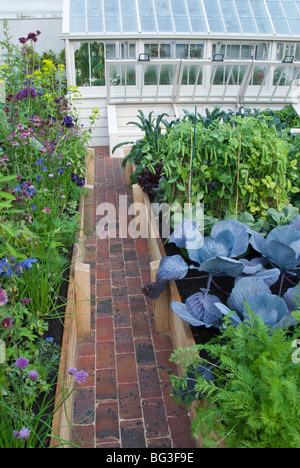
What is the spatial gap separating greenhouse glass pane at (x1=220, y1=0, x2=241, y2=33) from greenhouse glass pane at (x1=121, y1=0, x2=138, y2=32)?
156 cm

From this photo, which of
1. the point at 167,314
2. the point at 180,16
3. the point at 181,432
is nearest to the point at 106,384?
the point at 181,432

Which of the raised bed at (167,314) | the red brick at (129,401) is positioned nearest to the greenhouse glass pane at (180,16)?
the raised bed at (167,314)

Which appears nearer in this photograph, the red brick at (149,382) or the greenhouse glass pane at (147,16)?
the red brick at (149,382)

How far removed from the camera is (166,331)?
274 cm

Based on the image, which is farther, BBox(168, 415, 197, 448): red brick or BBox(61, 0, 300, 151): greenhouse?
BBox(61, 0, 300, 151): greenhouse

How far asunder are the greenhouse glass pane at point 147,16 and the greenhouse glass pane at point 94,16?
2.24 feet

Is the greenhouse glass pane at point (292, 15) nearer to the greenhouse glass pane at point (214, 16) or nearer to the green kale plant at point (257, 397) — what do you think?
the greenhouse glass pane at point (214, 16)

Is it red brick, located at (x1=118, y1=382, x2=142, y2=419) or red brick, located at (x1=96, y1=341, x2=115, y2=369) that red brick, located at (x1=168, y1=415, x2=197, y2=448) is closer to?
red brick, located at (x1=118, y1=382, x2=142, y2=419)

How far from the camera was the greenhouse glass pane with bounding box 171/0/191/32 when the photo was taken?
6.69 meters

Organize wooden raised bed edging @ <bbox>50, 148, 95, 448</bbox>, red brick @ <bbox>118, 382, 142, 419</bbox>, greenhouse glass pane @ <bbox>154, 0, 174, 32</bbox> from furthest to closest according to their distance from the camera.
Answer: greenhouse glass pane @ <bbox>154, 0, 174, 32</bbox> < red brick @ <bbox>118, 382, 142, 419</bbox> < wooden raised bed edging @ <bbox>50, 148, 95, 448</bbox>

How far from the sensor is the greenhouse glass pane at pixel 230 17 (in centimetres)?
682

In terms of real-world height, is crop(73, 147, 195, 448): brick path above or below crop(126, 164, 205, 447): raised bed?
below

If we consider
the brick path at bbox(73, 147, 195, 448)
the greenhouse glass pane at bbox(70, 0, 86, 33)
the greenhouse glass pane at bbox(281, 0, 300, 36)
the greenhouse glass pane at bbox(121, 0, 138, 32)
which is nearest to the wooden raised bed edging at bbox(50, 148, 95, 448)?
the brick path at bbox(73, 147, 195, 448)

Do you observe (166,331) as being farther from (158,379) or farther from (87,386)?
(87,386)
